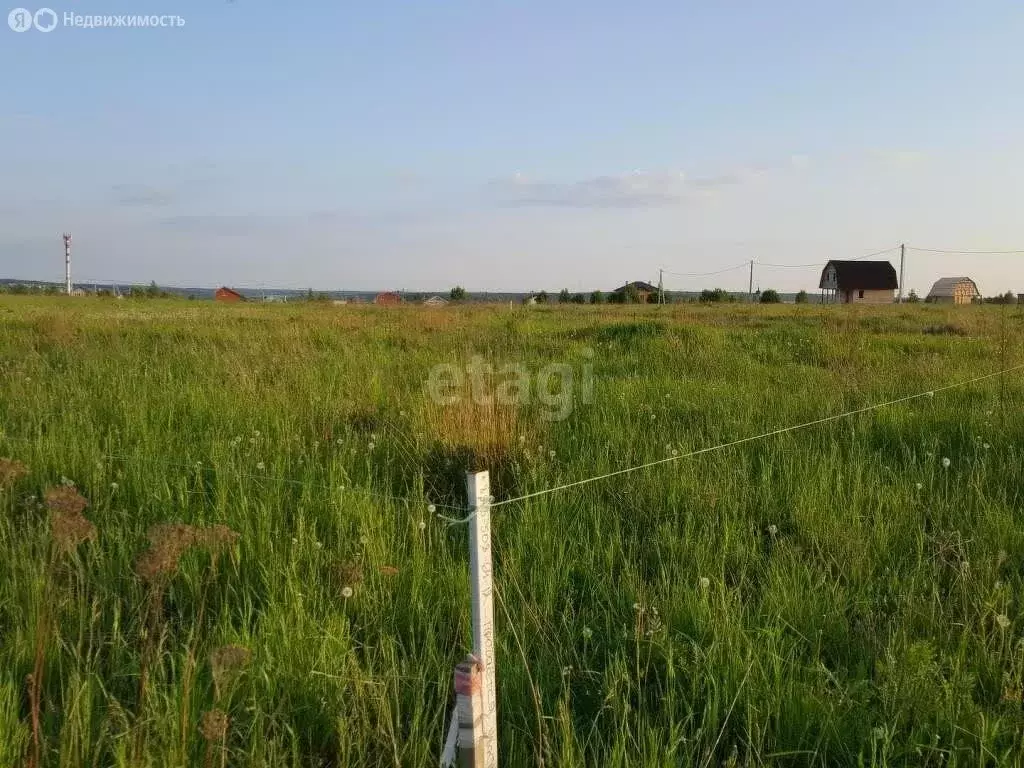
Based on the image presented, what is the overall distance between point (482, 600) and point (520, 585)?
110 centimetres

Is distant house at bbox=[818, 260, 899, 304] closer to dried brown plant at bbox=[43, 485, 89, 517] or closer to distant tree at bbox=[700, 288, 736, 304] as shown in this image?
distant tree at bbox=[700, 288, 736, 304]

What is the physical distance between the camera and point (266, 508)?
2709 millimetres

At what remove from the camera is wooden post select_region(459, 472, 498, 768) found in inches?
49.7

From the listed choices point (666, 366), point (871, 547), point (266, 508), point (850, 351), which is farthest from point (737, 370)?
point (266, 508)

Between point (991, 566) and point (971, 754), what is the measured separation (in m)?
1.10

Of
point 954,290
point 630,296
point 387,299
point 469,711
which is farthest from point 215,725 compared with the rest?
point 954,290

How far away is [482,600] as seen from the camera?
4.18 ft

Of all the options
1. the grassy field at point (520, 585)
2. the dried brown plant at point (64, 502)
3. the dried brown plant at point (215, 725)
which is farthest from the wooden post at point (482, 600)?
the dried brown plant at point (64, 502)

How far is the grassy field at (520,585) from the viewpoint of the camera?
1.60 metres

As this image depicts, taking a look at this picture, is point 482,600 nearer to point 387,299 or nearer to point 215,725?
point 215,725

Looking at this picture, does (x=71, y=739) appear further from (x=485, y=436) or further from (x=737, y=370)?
(x=737, y=370)

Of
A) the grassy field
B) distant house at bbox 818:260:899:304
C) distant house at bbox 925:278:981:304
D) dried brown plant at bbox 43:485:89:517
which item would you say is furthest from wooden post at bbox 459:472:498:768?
distant house at bbox 925:278:981:304

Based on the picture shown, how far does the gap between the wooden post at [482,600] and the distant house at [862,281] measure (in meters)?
64.9

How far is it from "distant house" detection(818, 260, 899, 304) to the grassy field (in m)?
62.5
